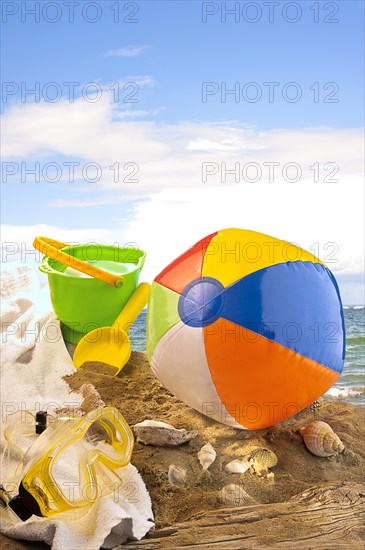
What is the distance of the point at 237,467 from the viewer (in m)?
2.93

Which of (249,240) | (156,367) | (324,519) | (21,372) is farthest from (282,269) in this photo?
(21,372)

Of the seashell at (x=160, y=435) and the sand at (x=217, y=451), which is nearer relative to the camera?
the sand at (x=217, y=451)

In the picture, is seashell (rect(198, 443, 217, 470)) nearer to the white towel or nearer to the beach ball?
the beach ball

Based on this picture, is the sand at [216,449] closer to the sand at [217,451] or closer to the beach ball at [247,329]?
the sand at [217,451]

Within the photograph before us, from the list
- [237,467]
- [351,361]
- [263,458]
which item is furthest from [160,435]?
[351,361]

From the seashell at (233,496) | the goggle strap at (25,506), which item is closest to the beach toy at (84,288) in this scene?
the seashell at (233,496)

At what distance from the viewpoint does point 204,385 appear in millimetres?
3037

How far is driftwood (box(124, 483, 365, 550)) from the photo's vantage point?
2391 mm

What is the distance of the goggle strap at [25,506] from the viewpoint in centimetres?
240

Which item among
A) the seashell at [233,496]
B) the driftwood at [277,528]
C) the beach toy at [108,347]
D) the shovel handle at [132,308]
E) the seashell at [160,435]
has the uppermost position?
the shovel handle at [132,308]

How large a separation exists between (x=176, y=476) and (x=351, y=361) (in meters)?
3.17

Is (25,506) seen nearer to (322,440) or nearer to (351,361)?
(322,440)

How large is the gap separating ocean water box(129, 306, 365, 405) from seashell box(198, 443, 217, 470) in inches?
65.9

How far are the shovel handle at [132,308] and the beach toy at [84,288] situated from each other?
0.06 m
